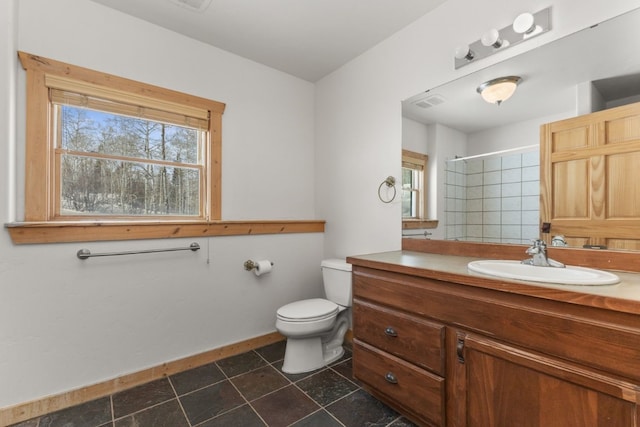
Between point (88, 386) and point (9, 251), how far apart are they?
2.92 feet

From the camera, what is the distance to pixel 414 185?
202 centimetres

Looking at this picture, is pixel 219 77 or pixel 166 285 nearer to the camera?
pixel 166 285

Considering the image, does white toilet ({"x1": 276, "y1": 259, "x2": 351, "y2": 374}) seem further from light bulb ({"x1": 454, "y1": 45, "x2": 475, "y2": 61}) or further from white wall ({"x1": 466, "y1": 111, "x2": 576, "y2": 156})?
light bulb ({"x1": 454, "y1": 45, "x2": 475, "y2": 61})

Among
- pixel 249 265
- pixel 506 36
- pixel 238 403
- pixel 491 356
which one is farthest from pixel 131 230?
pixel 506 36

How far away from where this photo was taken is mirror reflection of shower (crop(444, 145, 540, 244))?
1503mm

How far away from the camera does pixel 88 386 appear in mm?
1713

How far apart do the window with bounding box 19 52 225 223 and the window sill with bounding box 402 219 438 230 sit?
142 centimetres

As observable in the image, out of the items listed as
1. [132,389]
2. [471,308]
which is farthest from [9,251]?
[471,308]

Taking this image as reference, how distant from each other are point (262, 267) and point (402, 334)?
4.15 feet

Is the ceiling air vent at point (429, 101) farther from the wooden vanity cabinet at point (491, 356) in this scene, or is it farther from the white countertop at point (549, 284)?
the wooden vanity cabinet at point (491, 356)

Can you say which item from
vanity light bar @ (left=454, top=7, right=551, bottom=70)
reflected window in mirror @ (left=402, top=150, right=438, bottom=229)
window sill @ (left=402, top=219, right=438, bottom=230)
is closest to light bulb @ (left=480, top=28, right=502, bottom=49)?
vanity light bar @ (left=454, top=7, right=551, bottom=70)

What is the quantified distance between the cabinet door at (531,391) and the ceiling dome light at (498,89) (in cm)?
130

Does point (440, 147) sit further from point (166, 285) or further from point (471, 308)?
point (166, 285)

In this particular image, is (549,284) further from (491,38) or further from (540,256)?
(491,38)
